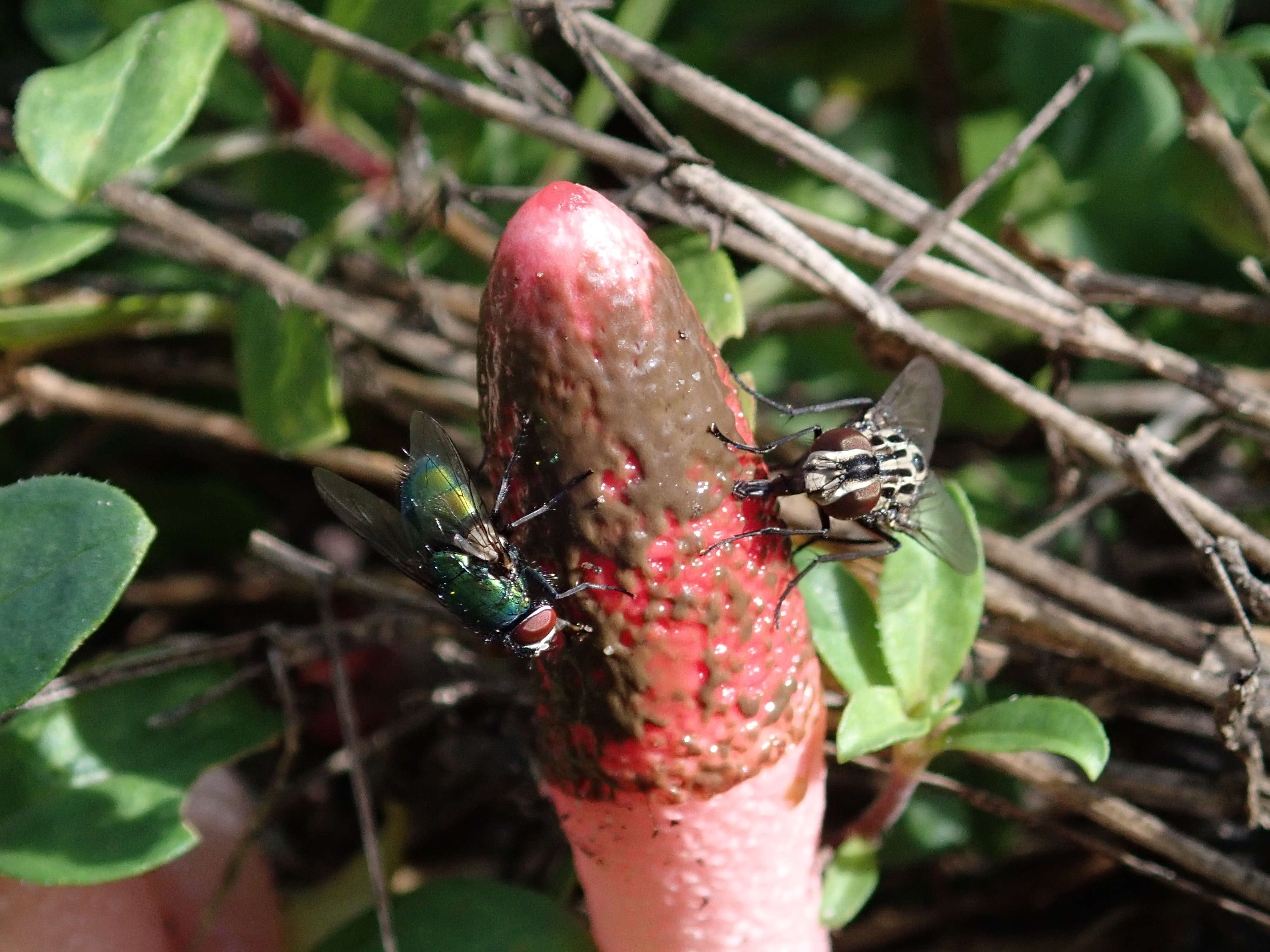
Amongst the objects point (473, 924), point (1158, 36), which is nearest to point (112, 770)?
point (473, 924)

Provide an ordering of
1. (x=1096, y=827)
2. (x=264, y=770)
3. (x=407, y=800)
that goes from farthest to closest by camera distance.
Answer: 1. (x=264, y=770)
2. (x=407, y=800)
3. (x=1096, y=827)

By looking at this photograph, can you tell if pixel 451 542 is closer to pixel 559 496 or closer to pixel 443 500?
pixel 443 500

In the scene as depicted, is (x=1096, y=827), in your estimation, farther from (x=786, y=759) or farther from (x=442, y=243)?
(x=442, y=243)

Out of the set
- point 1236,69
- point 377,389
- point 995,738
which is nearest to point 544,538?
point 995,738

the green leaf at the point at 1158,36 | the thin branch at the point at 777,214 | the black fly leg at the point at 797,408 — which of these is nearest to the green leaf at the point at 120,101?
the thin branch at the point at 777,214

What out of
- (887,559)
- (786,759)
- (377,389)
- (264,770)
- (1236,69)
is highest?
(1236,69)

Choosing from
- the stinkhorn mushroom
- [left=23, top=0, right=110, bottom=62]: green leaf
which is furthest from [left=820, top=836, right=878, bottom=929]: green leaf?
[left=23, top=0, right=110, bottom=62]: green leaf

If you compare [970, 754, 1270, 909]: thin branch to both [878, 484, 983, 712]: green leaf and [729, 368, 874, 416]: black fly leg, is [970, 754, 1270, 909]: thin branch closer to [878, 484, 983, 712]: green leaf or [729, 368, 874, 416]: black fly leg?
[878, 484, 983, 712]: green leaf

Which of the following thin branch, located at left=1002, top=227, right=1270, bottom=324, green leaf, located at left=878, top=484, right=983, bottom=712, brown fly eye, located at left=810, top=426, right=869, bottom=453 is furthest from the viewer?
thin branch, located at left=1002, top=227, right=1270, bottom=324
